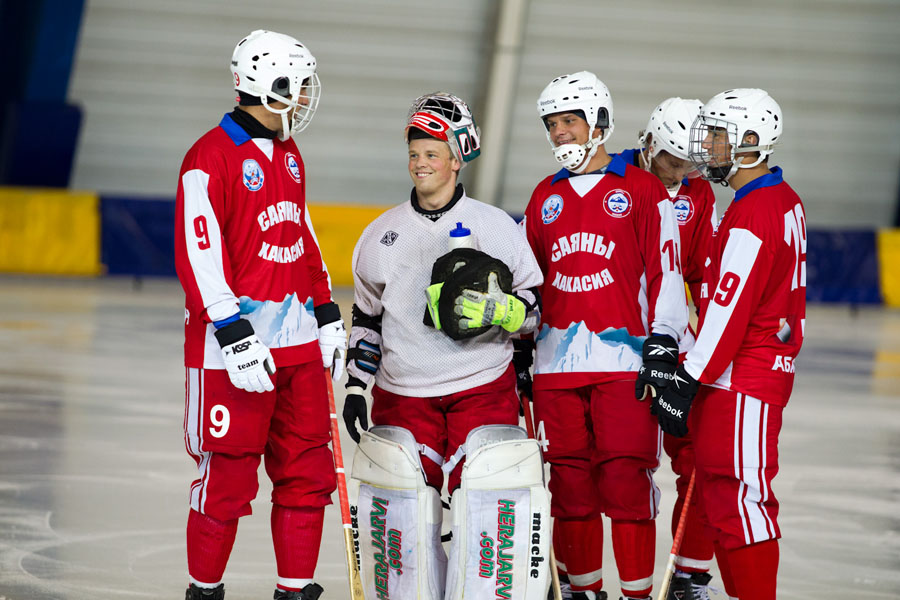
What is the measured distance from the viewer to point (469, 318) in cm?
365

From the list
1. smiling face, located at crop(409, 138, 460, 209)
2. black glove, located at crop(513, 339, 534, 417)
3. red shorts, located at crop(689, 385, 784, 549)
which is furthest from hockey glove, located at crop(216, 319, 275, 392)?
red shorts, located at crop(689, 385, 784, 549)

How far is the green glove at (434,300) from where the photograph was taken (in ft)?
12.0

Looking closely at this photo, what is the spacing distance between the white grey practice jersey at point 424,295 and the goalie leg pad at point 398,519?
0.20 metres

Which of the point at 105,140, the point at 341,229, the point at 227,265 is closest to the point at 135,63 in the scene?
the point at 105,140

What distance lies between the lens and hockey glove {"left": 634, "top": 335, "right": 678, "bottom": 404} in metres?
3.75

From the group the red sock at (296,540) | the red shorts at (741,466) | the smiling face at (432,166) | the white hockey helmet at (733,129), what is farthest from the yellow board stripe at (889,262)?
the red sock at (296,540)

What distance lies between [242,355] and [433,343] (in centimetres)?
60

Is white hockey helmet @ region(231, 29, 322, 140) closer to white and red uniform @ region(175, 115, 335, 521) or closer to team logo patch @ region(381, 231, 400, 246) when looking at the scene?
white and red uniform @ region(175, 115, 335, 521)

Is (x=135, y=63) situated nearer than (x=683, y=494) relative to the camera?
No

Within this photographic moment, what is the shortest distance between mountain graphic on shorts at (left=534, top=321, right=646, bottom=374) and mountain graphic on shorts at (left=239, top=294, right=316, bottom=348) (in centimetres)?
83

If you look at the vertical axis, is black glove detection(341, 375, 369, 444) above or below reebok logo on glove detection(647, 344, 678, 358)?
below

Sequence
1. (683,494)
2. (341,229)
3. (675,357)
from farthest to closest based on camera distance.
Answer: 1. (341,229)
2. (683,494)
3. (675,357)

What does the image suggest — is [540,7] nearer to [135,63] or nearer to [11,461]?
[135,63]

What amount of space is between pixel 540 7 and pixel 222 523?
506 inches
